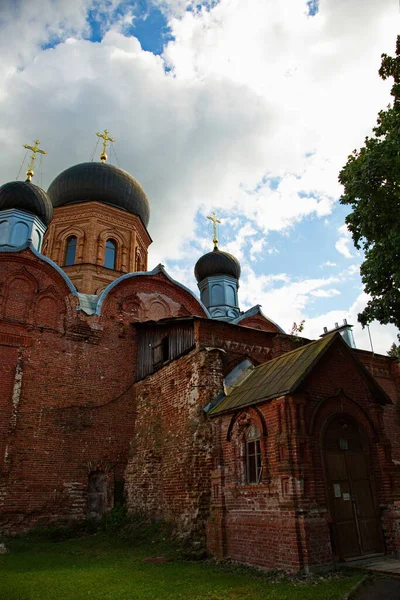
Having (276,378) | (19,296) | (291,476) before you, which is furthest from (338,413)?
(19,296)

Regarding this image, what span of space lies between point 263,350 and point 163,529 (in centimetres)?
518

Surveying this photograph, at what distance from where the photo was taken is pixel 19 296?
12.5 m

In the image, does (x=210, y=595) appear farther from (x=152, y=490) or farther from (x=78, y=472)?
(x=78, y=472)

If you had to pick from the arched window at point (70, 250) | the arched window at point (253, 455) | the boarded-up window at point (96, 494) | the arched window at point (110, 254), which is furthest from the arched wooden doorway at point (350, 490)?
the arched window at point (70, 250)

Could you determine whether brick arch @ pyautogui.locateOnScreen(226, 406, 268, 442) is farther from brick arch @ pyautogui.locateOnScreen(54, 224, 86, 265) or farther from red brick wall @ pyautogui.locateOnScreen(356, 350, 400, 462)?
brick arch @ pyautogui.locateOnScreen(54, 224, 86, 265)

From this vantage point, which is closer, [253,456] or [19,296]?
[253,456]

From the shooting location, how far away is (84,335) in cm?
1288

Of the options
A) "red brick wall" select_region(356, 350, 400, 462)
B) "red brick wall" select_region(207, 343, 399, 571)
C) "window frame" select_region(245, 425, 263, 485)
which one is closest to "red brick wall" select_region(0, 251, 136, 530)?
"red brick wall" select_region(207, 343, 399, 571)

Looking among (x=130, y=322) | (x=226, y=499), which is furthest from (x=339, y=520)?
(x=130, y=322)

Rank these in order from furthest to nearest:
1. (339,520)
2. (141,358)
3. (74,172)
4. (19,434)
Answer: (74,172)
(141,358)
(19,434)
(339,520)

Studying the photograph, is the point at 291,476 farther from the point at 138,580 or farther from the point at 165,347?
the point at 165,347

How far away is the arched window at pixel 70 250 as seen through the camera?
59.1 feet

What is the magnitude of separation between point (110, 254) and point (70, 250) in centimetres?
164

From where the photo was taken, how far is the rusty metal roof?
7613 mm
